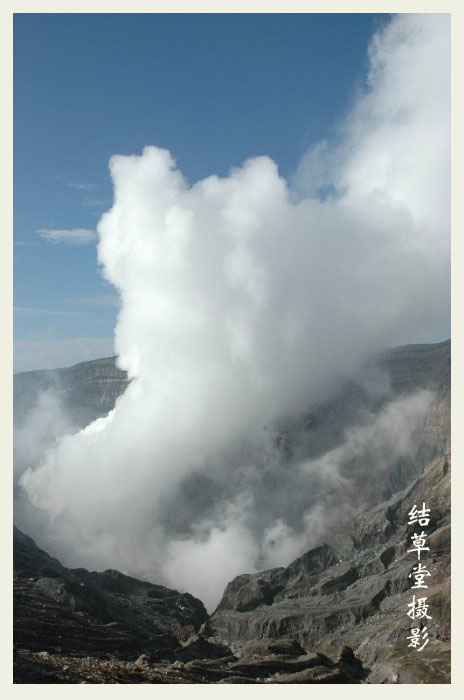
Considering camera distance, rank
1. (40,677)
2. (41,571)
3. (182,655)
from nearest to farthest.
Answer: (40,677), (182,655), (41,571)

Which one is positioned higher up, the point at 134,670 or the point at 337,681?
the point at 134,670

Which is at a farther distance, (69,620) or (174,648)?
(174,648)

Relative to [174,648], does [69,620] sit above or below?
above

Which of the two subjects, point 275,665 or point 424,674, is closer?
point 424,674

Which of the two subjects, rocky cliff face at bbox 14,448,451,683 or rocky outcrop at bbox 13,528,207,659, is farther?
rocky outcrop at bbox 13,528,207,659

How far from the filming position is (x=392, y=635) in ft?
538

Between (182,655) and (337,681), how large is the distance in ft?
147

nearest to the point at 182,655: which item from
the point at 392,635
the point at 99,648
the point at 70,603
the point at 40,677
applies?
the point at 99,648

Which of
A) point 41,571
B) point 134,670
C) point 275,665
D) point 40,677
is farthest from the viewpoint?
point 41,571

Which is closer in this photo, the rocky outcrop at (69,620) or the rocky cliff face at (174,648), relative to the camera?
the rocky cliff face at (174,648)

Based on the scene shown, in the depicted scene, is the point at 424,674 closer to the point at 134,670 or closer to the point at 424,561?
the point at 134,670
